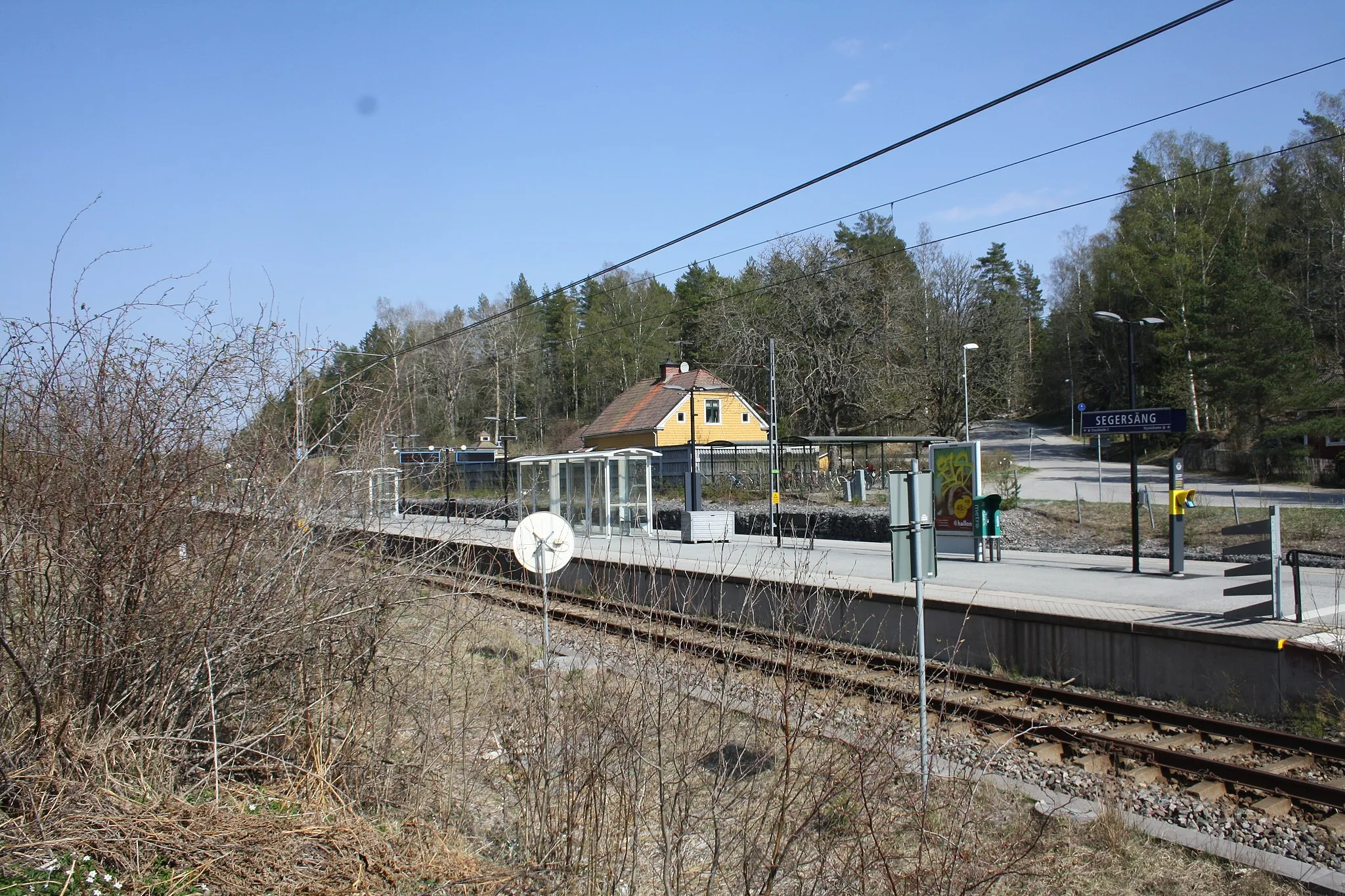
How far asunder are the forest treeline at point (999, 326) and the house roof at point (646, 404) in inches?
63.8

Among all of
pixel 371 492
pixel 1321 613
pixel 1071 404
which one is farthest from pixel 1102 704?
pixel 1071 404

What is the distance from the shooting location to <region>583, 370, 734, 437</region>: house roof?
5028 cm

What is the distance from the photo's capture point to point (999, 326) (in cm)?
5562

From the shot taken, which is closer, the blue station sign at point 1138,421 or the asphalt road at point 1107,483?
the blue station sign at point 1138,421

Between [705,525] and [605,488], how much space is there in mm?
2977

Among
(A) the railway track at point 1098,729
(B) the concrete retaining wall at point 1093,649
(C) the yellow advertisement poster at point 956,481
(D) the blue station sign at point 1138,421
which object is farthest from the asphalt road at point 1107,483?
(A) the railway track at point 1098,729

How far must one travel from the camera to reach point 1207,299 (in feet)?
153

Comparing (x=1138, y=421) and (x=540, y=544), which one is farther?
(x=1138, y=421)

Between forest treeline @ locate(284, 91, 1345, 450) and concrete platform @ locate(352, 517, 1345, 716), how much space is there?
68.9 ft

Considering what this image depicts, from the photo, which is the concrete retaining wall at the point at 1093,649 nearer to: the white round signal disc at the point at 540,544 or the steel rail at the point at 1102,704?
the steel rail at the point at 1102,704

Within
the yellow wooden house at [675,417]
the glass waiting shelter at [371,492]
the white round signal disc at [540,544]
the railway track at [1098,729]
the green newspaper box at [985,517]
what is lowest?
the railway track at [1098,729]

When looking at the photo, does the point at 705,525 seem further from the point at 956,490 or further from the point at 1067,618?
the point at 1067,618

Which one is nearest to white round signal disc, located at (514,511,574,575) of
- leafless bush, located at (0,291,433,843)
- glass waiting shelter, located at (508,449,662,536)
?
leafless bush, located at (0,291,433,843)

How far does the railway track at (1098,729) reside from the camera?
665 cm
